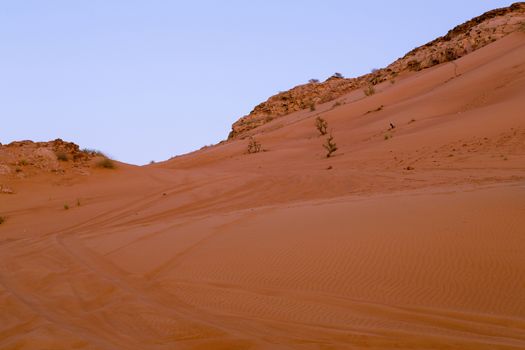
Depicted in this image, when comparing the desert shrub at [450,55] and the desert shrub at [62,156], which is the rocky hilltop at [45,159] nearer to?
the desert shrub at [62,156]

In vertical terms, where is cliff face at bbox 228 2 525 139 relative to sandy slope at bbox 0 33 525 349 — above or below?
above

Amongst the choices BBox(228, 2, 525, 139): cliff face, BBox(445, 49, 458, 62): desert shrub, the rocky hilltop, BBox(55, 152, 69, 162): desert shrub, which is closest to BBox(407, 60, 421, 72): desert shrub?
BBox(228, 2, 525, 139): cliff face

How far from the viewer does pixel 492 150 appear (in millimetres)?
12867

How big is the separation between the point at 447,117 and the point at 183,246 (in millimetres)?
14396

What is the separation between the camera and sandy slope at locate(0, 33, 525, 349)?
374cm

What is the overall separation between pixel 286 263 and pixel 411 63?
3490cm

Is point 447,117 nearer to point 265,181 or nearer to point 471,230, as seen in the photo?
point 265,181

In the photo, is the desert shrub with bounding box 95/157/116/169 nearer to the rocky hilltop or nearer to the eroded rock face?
the rocky hilltop

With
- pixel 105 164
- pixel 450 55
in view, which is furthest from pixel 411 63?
pixel 105 164

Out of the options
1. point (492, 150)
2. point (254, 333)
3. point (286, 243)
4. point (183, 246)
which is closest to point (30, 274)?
point (183, 246)

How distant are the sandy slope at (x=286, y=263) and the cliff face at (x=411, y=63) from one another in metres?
22.8

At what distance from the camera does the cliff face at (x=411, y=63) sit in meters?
33.6

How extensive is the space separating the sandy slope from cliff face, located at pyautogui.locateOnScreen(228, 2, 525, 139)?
2277 centimetres

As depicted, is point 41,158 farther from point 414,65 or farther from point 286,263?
point 414,65
